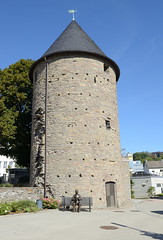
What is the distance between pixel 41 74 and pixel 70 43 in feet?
10.4

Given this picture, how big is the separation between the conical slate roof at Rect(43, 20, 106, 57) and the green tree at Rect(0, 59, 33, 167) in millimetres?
4623

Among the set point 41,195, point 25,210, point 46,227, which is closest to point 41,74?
point 41,195

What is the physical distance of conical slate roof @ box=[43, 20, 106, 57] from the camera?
16.2 metres

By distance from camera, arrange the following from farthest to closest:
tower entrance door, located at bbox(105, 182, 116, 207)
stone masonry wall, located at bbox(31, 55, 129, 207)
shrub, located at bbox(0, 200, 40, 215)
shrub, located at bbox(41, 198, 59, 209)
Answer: tower entrance door, located at bbox(105, 182, 116, 207) < stone masonry wall, located at bbox(31, 55, 129, 207) < shrub, located at bbox(41, 198, 59, 209) < shrub, located at bbox(0, 200, 40, 215)

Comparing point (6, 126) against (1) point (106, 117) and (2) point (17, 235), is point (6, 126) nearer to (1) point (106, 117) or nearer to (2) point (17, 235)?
(1) point (106, 117)

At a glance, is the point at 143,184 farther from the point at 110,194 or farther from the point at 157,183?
the point at 110,194

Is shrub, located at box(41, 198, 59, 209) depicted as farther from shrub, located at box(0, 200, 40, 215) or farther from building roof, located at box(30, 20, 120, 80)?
building roof, located at box(30, 20, 120, 80)

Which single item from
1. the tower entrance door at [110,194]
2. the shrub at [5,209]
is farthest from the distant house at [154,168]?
the shrub at [5,209]

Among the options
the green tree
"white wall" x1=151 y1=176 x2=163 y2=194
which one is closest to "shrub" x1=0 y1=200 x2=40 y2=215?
the green tree

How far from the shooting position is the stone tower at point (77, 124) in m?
Answer: 13.7

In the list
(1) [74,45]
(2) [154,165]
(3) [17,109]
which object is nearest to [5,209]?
(3) [17,109]

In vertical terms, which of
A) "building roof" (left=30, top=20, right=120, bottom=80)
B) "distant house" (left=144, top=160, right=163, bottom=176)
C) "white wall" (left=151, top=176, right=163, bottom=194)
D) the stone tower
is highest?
"building roof" (left=30, top=20, right=120, bottom=80)

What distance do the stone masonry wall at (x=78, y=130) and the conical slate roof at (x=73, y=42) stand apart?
25.3 inches

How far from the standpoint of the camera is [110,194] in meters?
14.3
